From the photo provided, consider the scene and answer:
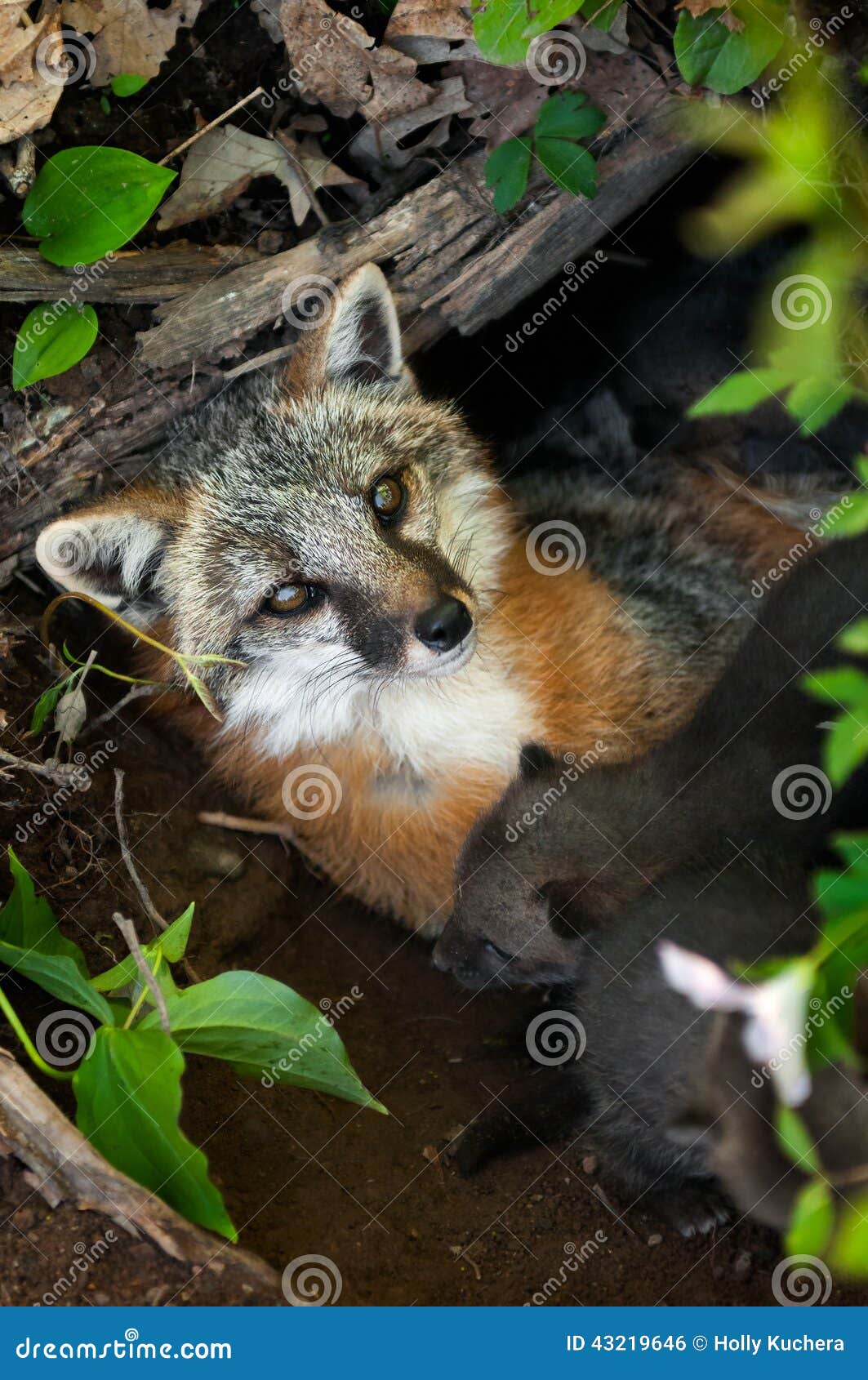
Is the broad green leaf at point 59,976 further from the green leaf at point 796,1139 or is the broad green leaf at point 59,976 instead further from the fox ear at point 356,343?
the fox ear at point 356,343

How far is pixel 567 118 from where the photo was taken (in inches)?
171

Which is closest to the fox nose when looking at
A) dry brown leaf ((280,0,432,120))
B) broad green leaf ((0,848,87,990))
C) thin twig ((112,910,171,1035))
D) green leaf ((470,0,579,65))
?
thin twig ((112,910,171,1035))

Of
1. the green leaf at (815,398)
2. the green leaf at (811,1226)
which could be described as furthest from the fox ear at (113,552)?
the green leaf at (811,1226)

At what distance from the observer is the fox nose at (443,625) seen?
13.6 ft

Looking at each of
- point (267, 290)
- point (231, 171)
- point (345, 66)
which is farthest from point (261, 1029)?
point (345, 66)

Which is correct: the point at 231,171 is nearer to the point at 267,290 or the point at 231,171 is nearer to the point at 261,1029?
Result: the point at 267,290

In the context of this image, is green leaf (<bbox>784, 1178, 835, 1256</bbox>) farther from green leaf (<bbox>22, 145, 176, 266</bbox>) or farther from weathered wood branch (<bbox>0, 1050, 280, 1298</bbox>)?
green leaf (<bbox>22, 145, 176, 266</bbox>)

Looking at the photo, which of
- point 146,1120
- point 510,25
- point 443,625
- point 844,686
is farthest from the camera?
point 443,625

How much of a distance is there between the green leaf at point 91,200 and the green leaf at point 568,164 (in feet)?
4.68

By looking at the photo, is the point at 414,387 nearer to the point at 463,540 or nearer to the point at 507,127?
the point at 463,540

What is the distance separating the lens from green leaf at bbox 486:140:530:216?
4.38 meters

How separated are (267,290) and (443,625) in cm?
163

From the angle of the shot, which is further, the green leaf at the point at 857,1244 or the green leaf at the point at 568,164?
the green leaf at the point at 568,164

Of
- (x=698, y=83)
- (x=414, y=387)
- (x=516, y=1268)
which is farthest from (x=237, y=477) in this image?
(x=516, y=1268)
